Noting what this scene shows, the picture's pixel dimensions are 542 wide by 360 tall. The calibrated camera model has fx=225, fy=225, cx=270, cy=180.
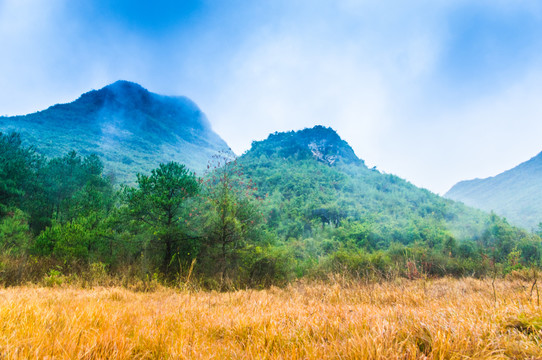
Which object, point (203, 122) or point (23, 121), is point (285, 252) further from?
point (203, 122)

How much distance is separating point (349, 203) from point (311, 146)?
5737cm

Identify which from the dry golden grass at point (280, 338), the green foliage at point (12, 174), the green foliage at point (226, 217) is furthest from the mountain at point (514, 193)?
the green foliage at point (12, 174)

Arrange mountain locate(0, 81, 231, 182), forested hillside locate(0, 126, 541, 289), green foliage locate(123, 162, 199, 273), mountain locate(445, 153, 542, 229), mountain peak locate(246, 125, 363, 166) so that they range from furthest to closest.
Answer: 1. mountain peak locate(246, 125, 363, 166)
2. mountain locate(445, 153, 542, 229)
3. mountain locate(0, 81, 231, 182)
4. green foliage locate(123, 162, 199, 273)
5. forested hillside locate(0, 126, 541, 289)

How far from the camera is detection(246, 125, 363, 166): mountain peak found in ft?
312

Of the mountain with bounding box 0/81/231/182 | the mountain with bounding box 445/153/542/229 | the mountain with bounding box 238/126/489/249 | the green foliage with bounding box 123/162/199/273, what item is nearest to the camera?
the green foliage with bounding box 123/162/199/273

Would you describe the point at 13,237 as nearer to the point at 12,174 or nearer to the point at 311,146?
the point at 12,174

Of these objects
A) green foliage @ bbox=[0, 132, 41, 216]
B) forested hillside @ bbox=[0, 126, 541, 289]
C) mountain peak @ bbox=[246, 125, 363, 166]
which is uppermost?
mountain peak @ bbox=[246, 125, 363, 166]

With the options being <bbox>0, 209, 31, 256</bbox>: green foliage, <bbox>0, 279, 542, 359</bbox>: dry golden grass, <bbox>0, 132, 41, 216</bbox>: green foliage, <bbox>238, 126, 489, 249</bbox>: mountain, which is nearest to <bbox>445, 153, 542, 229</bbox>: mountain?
<bbox>238, 126, 489, 249</bbox>: mountain

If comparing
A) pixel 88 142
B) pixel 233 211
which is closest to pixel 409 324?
pixel 233 211

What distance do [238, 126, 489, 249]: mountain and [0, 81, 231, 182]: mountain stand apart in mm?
20980

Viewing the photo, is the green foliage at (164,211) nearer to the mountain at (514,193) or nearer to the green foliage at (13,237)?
the green foliage at (13,237)

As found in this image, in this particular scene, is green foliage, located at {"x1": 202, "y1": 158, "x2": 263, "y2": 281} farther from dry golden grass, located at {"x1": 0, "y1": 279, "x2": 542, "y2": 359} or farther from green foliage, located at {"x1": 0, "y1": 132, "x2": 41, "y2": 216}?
green foliage, located at {"x1": 0, "y1": 132, "x2": 41, "y2": 216}

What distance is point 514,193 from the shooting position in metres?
82.9

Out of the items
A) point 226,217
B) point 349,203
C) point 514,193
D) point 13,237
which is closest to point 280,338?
point 226,217
